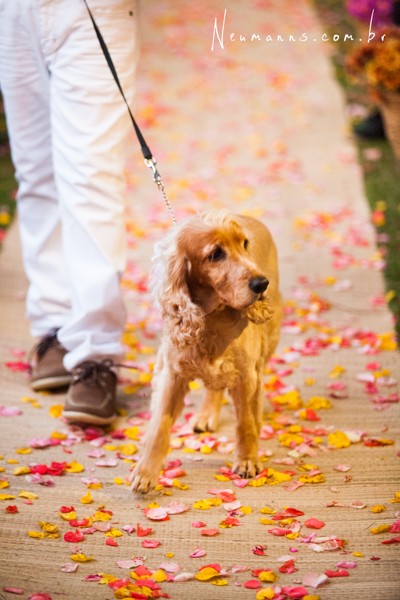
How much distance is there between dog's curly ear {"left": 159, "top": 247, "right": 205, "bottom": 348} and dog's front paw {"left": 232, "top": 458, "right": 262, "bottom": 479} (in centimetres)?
55

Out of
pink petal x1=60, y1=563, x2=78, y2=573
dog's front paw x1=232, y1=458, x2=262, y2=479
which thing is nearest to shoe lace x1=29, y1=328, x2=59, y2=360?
dog's front paw x1=232, y1=458, x2=262, y2=479

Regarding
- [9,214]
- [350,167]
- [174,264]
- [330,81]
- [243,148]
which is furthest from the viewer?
[330,81]

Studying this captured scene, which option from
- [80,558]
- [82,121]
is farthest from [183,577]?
[82,121]

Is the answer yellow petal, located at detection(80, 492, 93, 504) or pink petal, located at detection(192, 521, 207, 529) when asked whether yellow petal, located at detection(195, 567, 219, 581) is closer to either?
pink petal, located at detection(192, 521, 207, 529)

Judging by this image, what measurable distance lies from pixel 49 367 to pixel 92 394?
14.3 inches

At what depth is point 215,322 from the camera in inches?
113

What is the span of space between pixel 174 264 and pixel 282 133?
16.5 feet

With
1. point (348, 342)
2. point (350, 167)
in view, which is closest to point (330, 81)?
point (350, 167)

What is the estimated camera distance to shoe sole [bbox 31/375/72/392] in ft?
12.3

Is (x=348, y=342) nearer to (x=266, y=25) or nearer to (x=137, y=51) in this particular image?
(x=137, y=51)

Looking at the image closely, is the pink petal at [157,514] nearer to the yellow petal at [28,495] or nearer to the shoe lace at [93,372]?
the yellow petal at [28,495]

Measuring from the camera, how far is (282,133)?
7539 mm

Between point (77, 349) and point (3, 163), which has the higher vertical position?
point (3, 163)

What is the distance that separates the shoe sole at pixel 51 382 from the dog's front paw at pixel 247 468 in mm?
951
